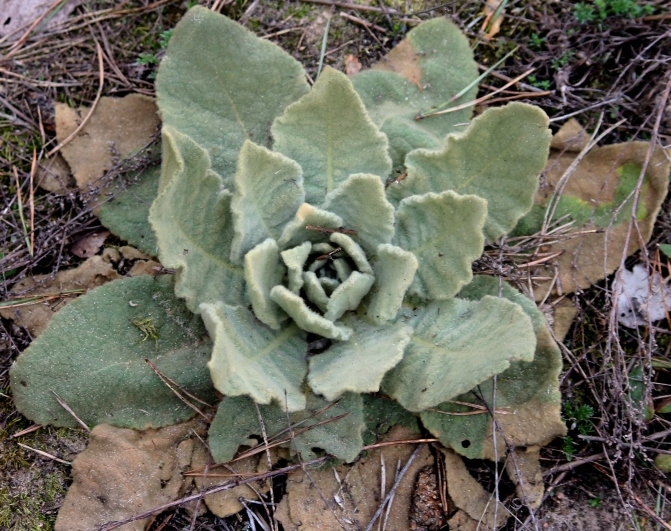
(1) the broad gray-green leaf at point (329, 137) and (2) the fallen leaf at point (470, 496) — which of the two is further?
(2) the fallen leaf at point (470, 496)

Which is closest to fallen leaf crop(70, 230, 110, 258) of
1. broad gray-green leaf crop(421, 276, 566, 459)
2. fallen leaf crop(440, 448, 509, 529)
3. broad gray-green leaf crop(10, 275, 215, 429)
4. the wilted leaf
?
broad gray-green leaf crop(10, 275, 215, 429)

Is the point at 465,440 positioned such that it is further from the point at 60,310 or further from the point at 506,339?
the point at 60,310

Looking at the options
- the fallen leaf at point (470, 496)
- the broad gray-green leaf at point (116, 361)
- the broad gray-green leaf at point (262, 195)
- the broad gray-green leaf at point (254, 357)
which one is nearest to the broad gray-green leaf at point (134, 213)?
the broad gray-green leaf at point (116, 361)

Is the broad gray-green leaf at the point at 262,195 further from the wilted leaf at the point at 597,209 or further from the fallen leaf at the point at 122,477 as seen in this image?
the wilted leaf at the point at 597,209

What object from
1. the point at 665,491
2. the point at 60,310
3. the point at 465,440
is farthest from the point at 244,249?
the point at 665,491

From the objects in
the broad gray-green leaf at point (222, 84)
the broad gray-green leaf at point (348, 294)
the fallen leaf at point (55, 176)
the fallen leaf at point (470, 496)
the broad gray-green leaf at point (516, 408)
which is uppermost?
the broad gray-green leaf at point (222, 84)

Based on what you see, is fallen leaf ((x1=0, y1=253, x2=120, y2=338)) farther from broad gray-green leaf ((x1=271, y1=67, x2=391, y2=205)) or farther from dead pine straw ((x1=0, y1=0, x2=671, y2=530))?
broad gray-green leaf ((x1=271, y1=67, x2=391, y2=205))

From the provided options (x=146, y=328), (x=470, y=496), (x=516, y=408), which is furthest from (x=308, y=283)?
(x=470, y=496)
